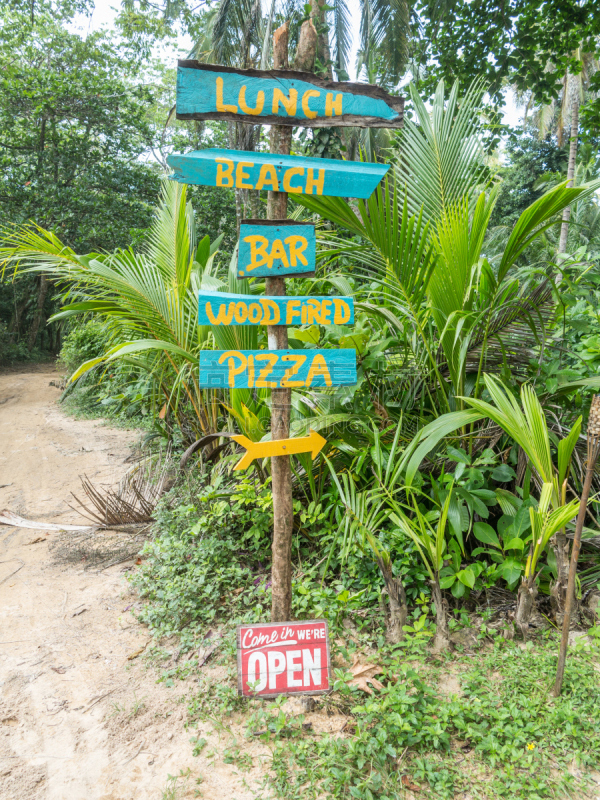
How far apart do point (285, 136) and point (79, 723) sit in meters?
2.22

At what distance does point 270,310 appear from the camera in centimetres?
186

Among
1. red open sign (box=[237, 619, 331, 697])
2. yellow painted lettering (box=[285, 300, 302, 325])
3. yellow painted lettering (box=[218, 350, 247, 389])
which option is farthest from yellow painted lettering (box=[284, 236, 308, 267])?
red open sign (box=[237, 619, 331, 697])

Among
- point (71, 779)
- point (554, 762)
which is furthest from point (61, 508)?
point (554, 762)

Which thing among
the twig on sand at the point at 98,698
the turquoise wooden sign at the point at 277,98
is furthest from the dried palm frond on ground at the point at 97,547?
the turquoise wooden sign at the point at 277,98

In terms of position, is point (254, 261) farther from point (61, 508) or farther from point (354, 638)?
point (61, 508)

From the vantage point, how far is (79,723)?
183 cm

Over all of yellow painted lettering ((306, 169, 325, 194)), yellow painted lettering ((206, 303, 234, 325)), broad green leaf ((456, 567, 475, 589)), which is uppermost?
yellow painted lettering ((306, 169, 325, 194))

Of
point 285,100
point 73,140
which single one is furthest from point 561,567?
point 73,140

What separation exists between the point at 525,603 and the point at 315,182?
1775 mm

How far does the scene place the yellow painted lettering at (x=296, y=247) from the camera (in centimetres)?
188

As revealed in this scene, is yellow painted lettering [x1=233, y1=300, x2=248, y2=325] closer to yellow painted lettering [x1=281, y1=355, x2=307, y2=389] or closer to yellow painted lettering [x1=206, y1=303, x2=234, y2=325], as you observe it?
yellow painted lettering [x1=206, y1=303, x2=234, y2=325]

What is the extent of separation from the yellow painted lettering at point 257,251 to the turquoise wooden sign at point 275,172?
0.17 metres

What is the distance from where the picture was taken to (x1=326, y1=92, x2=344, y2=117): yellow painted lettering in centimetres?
182

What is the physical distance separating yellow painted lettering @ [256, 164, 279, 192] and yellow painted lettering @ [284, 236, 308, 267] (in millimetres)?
179
